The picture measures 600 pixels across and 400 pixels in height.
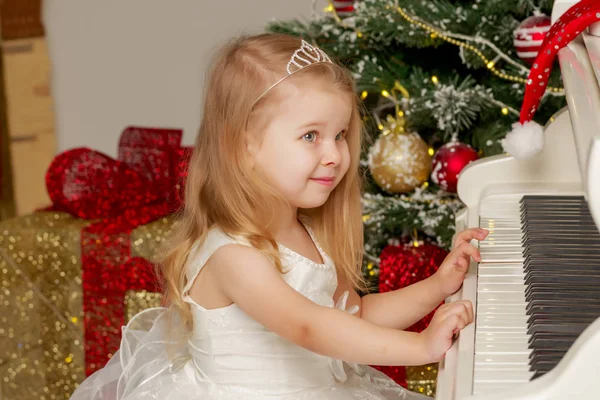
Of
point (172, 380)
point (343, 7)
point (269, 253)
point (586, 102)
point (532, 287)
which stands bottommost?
point (172, 380)

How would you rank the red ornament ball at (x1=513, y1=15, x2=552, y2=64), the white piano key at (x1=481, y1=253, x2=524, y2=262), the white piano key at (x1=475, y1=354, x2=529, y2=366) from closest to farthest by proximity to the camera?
the white piano key at (x1=475, y1=354, x2=529, y2=366) < the white piano key at (x1=481, y1=253, x2=524, y2=262) < the red ornament ball at (x1=513, y1=15, x2=552, y2=64)

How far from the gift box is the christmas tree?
0.57 metres

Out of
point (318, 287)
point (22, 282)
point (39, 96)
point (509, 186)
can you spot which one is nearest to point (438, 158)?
point (509, 186)

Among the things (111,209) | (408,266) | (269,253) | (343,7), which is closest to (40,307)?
(111,209)

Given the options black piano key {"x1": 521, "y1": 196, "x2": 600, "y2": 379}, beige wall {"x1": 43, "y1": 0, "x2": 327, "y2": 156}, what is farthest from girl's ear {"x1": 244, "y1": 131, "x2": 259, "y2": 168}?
beige wall {"x1": 43, "y1": 0, "x2": 327, "y2": 156}

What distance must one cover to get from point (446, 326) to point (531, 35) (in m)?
1.05

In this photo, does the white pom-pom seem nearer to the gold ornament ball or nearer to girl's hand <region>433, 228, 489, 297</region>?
girl's hand <region>433, 228, 489, 297</region>

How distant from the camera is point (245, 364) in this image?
150cm

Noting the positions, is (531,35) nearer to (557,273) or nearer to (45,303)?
(557,273)

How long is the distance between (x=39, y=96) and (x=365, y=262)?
1.94 m

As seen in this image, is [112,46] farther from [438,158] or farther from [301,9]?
[438,158]

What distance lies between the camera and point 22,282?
254 centimetres

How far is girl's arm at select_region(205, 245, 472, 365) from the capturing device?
118 centimetres

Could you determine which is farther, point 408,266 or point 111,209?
point 111,209
